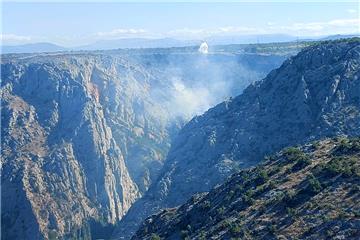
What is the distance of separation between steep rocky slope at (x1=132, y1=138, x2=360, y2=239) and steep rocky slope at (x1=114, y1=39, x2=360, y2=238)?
173 ft

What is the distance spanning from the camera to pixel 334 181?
6944cm

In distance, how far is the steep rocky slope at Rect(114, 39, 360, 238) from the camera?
145125 mm

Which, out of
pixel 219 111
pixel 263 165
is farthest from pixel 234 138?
pixel 263 165

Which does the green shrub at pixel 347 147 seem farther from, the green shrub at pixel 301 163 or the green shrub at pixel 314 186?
the green shrub at pixel 314 186

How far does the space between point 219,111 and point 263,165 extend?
91.5m

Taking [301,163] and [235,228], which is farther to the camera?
[301,163]

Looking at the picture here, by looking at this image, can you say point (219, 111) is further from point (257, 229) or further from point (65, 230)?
point (257, 229)

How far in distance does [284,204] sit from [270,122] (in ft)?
289

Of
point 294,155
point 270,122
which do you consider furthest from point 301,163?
point 270,122

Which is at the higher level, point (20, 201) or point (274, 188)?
point (274, 188)

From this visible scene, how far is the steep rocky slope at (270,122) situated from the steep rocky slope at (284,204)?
52.9 m

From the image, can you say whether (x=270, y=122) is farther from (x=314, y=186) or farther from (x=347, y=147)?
(x=314, y=186)

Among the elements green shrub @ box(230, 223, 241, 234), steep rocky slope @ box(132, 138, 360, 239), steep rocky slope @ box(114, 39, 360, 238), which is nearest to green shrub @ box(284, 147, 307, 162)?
steep rocky slope @ box(132, 138, 360, 239)

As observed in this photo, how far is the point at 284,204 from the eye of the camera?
69.2m
